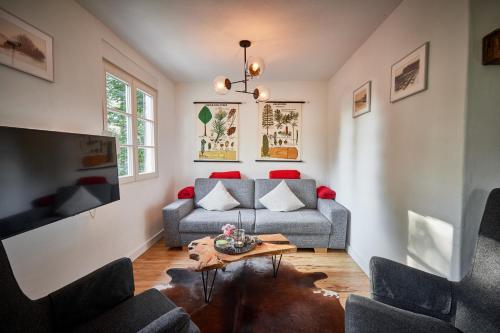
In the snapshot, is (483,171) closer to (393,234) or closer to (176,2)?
(393,234)

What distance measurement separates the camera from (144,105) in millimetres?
3096

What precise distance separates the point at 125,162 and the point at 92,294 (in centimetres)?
173

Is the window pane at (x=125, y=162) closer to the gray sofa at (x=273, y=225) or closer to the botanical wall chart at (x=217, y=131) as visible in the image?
the gray sofa at (x=273, y=225)

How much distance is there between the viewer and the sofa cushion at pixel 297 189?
3420 millimetres

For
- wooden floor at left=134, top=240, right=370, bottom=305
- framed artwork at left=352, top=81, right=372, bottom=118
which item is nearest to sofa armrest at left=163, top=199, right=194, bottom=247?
wooden floor at left=134, top=240, right=370, bottom=305

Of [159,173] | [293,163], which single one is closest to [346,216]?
[293,163]

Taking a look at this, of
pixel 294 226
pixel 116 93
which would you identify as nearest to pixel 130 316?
pixel 294 226

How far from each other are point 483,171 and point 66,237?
2.90m

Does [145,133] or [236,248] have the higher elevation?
[145,133]

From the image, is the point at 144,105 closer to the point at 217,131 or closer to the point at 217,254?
the point at 217,131

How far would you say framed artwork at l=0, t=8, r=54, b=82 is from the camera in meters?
1.30

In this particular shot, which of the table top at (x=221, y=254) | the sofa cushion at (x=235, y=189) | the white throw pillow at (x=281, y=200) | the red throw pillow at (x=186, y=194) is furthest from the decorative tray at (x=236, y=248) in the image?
the red throw pillow at (x=186, y=194)

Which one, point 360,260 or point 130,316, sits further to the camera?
point 360,260

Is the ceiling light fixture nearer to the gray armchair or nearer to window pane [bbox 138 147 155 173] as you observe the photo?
window pane [bbox 138 147 155 173]
